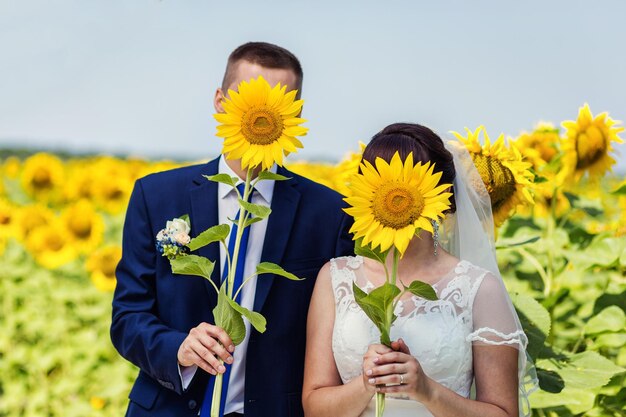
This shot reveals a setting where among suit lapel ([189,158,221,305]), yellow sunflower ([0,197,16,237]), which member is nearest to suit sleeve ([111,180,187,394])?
suit lapel ([189,158,221,305])

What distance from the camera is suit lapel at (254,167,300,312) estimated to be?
2514mm

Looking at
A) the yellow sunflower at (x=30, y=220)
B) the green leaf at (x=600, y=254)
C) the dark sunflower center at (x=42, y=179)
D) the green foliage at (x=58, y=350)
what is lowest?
the green foliage at (x=58, y=350)

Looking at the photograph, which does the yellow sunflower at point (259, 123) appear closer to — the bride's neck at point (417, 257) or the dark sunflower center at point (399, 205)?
the dark sunflower center at point (399, 205)

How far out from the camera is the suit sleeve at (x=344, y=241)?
262 cm

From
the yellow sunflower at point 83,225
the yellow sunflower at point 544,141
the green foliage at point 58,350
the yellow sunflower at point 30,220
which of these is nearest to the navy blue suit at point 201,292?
the yellow sunflower at point 544,141

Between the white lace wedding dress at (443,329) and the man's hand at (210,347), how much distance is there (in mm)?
354

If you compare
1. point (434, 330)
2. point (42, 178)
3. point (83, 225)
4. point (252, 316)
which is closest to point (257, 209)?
point (252, 316)

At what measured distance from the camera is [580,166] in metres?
3.47

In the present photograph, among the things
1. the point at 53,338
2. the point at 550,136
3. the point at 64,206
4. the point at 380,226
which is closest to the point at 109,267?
the point at 53,338

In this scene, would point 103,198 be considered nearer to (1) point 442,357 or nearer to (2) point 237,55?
(2) point 237,55

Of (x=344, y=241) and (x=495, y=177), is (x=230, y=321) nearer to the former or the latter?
(x=344, y=241)

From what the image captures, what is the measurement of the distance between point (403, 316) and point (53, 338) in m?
3.64

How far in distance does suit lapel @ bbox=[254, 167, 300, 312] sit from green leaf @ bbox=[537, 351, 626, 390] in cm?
101

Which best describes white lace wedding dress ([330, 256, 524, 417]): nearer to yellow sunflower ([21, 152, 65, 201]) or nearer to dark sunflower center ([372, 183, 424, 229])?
dark sunflower center ([372, 183, 424, 229])
